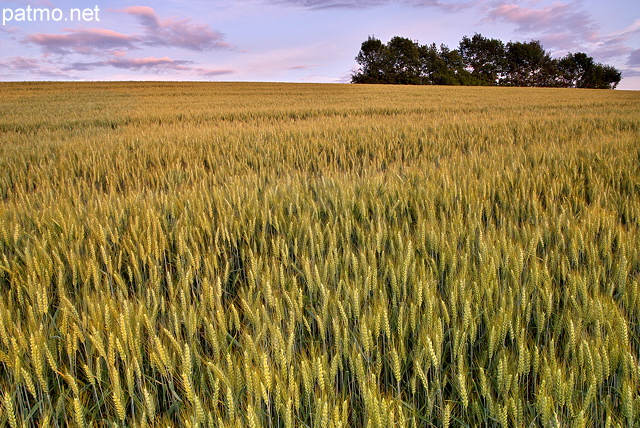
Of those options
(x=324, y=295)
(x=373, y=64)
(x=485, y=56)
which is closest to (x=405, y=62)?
(x=373, y=64)

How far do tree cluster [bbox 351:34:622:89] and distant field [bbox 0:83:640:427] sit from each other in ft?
177

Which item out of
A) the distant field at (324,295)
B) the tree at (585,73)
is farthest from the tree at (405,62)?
the distant field at (324,295)

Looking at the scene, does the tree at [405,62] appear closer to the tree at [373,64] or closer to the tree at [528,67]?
the tree at [373,64]

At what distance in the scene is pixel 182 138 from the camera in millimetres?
5145

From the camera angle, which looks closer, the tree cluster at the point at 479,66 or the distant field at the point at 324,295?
the distant field at the point at 324,295

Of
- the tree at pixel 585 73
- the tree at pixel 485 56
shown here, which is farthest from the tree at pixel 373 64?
the tree at pixel 585 73

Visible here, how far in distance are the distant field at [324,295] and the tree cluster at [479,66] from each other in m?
54.1

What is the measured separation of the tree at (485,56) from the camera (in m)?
60.5

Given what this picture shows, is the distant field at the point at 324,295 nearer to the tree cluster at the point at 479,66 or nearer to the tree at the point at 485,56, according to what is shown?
the tree cluster at the point at 479,66

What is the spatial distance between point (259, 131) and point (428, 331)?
499cm

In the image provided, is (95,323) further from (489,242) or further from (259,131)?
(259,131)

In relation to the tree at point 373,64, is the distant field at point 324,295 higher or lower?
lower

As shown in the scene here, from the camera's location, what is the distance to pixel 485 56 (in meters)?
63.5

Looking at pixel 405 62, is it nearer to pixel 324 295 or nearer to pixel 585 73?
pixel 585 73
